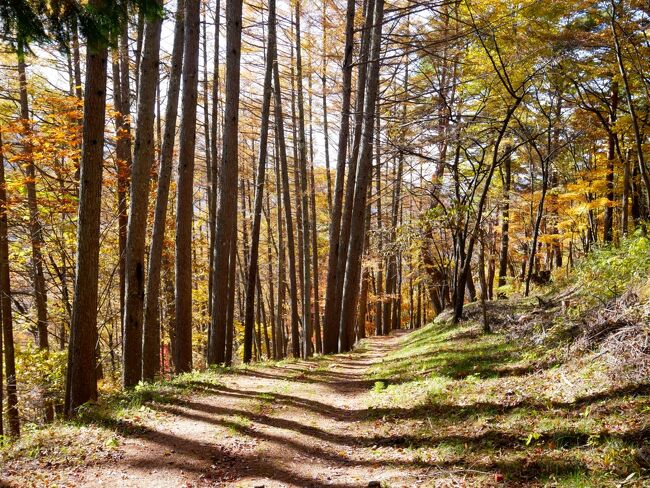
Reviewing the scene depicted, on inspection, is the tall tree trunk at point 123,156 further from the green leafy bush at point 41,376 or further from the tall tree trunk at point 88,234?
the tall tree trunk at point 88,234

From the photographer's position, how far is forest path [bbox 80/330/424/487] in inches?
170

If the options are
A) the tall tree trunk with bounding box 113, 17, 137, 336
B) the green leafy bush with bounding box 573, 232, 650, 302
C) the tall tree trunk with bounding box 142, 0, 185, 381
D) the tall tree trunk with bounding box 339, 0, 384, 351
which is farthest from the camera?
the tall tree trunk with bounding box 339, 0, 384, 351

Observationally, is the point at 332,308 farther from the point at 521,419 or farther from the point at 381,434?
the point at 521,419

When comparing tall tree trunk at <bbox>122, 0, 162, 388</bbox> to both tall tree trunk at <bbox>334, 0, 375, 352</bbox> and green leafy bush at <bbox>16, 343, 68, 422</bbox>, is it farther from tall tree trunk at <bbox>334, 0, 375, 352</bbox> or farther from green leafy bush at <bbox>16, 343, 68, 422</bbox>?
tall tree trunk at <bbox>334, 0, 375, 352</bbox>

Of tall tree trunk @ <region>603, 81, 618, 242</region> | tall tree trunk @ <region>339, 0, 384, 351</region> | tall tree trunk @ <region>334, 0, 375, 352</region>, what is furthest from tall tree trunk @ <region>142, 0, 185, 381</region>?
tall tree trunk @ <region>603, 81, 618, 242</region>

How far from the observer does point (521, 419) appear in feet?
14.7

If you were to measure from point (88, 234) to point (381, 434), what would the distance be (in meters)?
4.71

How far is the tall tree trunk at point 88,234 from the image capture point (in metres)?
6.31

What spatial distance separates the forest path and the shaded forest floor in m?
0.02

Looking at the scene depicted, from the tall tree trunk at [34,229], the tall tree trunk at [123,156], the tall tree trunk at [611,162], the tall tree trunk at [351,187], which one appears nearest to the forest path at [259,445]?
the tall tree trunk at [123,156]

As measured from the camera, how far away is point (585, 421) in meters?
3.93

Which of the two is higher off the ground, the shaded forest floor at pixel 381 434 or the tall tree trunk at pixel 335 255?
the tall tree trunk at pixel 335 255

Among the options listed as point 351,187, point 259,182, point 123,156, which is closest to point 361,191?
point 351,187

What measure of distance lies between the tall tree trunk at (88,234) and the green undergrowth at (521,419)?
4.09m
